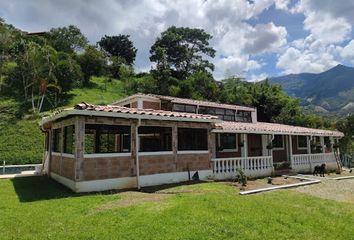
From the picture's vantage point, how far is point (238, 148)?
20.5m

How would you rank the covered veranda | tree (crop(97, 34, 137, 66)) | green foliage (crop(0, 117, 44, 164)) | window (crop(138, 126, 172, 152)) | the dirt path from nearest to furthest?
the dirt path
window (crop(138, 126, 172, 152))
the covered veranda
green foliage (crop(0, 117, 44, 164))
tree (crop(97, 34, 137, 66))

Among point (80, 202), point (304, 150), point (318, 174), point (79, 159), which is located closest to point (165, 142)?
point (79, 159)

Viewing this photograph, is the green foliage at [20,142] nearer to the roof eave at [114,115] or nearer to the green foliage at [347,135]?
the roof eave at [114,115]

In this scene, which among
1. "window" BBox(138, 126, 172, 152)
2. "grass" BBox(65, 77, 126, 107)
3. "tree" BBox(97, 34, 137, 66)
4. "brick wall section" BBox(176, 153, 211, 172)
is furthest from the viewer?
"tree" BBox(97, 34, 137, 66)

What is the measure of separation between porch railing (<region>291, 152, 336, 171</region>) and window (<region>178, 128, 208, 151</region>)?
8081 millimetres

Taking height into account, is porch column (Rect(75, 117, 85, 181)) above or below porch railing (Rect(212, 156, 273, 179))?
above

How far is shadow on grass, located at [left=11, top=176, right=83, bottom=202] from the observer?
10.3 meters

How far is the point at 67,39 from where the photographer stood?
2201 inches

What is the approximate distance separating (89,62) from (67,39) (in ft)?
31.4

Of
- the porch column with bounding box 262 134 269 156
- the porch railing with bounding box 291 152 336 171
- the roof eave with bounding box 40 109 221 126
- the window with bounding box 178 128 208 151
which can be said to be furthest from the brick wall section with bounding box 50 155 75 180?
the porch railing with bounding box 291 152 336 171

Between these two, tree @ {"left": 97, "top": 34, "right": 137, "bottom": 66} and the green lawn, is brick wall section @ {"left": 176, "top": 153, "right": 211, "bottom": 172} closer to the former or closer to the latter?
the green lawn

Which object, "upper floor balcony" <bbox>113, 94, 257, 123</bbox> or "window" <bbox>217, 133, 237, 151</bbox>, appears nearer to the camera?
"window" <bbox>217, 133, 237, 151</bbox>

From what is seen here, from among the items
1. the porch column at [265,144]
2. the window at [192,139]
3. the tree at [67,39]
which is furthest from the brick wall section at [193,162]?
the tree at [67,39]

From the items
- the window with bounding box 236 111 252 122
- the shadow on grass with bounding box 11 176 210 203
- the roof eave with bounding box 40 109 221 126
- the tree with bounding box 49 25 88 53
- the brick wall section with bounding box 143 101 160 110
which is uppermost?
the tree with bounding box 49 25 88 53
